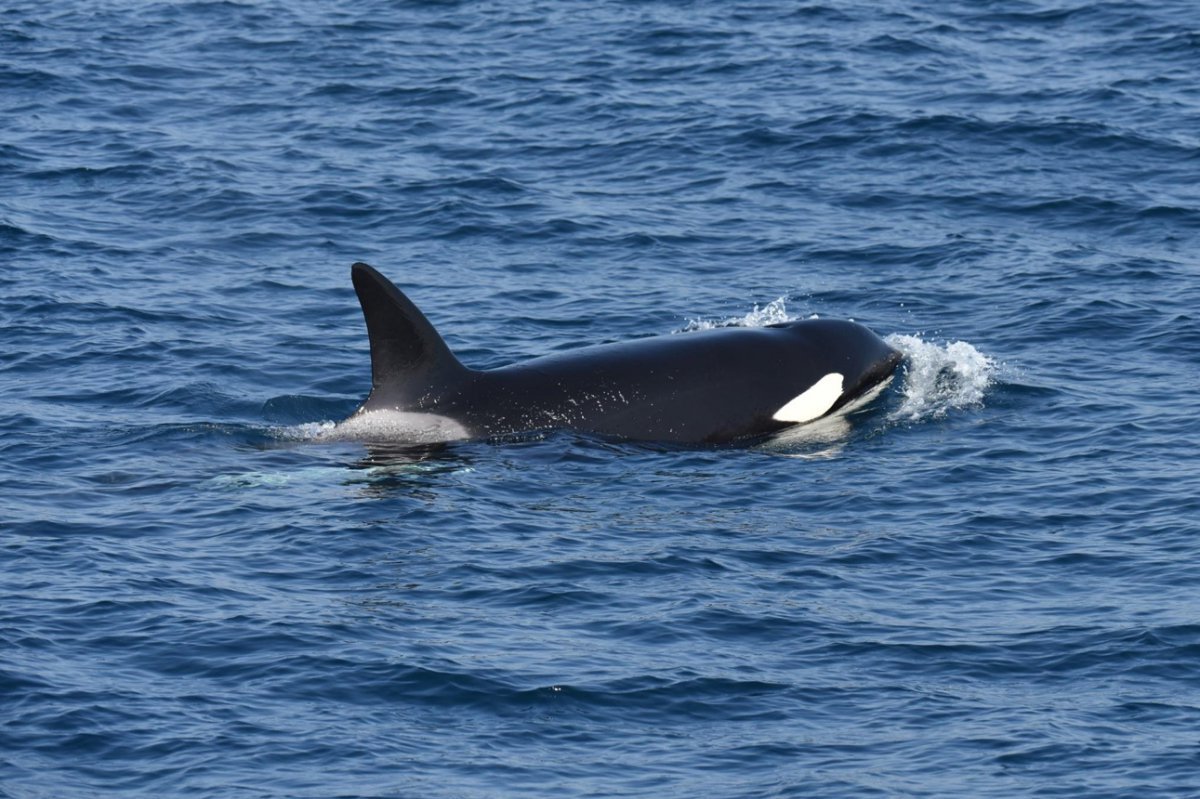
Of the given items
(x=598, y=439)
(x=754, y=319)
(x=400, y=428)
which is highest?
(x=400, y=428)

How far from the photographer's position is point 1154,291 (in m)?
26.6

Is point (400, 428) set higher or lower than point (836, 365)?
higher

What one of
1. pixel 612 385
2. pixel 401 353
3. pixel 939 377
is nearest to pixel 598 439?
pixel 612 385

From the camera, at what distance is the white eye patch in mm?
21438

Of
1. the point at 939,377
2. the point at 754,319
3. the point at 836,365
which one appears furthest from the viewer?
the point at 754,319

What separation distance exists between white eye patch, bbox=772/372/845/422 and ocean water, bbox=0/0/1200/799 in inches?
9.3

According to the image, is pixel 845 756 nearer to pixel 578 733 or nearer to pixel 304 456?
pixel 578 733

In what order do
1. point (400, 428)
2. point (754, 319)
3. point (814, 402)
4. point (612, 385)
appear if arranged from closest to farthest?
point (400, 428), point (612, 385), point (814, 402), point (754, 319)

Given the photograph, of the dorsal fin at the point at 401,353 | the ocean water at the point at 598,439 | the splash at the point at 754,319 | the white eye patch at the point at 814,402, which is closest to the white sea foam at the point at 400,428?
the dorsal fin at the point at 401,353

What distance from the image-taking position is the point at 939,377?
23.3 metres

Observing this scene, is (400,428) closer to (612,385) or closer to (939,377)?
(612,385)

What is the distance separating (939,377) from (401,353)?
6719 mm

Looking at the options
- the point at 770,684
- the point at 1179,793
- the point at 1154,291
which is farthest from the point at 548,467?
the point at 1154,291

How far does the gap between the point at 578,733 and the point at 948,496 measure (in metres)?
6.35
